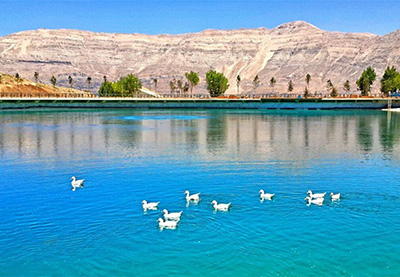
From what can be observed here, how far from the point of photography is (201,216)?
27266 mm

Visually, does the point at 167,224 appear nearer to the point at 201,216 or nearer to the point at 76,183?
the point at 201,216

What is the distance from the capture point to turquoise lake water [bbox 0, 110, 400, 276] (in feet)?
68.9

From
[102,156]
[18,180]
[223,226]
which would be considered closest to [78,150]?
[102,156]

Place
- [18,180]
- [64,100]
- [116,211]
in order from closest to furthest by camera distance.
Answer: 1. [116,211]
2. [18,180]
3. [64,100]

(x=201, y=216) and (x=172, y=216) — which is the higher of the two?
(x=172, y=216)

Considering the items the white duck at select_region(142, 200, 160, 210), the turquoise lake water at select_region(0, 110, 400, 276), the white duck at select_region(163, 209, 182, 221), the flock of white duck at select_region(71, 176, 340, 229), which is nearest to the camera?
the turquoise lake water at select_region(0, 110, 400, 276)

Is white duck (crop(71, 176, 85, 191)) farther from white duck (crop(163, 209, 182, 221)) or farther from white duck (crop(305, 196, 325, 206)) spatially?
white duck (crop(305, 196, 325, 206))

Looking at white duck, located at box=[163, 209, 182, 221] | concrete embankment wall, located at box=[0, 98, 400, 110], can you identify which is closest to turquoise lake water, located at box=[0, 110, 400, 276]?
white duck, located at box=[163, 209, 182, 221]

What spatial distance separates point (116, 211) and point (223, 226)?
6953 mm

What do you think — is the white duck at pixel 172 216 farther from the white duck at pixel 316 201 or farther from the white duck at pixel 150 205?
the white duck at pixel 316 201

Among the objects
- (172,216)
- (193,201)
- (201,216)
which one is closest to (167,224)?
(172,216)

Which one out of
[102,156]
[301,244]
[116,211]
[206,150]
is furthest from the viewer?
[206,150]

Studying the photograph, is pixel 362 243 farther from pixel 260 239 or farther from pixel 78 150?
pixel 78 150

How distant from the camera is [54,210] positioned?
94.6ft
